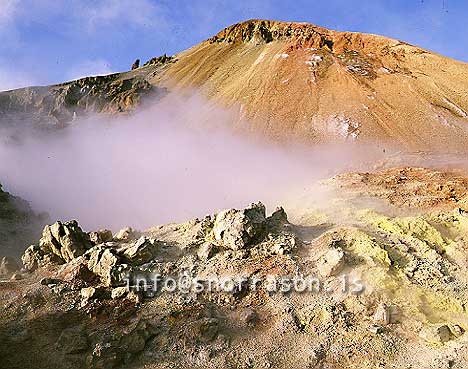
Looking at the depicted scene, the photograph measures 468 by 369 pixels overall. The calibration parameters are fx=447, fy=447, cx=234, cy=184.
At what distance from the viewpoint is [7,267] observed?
48.5 ft

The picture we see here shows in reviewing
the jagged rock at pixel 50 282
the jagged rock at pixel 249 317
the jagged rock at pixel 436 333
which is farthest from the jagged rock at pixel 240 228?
the jagged rock at pixel 436 333

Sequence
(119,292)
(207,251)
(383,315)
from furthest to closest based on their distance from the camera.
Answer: (207,251), (119,292), (383,315)

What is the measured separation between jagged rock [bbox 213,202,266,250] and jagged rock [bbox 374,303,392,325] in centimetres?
385

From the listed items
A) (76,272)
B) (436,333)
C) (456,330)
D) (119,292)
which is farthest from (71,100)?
(456,330)

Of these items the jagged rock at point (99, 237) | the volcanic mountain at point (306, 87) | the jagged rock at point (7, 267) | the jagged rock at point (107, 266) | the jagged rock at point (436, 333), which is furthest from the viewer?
the volcanic mountain at point (306, 87)

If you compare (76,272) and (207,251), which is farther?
(207,251)

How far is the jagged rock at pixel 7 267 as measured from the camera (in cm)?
1443

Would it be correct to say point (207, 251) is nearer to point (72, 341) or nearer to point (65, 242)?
point (72, 341)

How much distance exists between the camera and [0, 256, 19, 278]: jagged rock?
14.4 m

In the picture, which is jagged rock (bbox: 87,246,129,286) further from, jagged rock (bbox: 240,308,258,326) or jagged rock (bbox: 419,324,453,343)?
jagged rock (bbox: 419,324,453,343)

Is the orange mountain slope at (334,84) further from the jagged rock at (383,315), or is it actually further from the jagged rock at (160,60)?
the jagged rock at (383,315)

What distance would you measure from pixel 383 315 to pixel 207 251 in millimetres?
4948

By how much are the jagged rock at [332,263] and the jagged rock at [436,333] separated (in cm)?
253

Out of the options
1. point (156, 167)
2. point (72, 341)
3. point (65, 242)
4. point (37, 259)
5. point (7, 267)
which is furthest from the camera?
point (156, 167)
